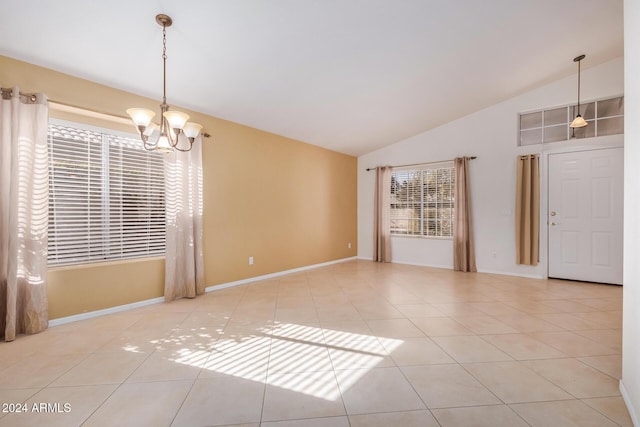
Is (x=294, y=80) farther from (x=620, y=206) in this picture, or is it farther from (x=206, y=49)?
(x=620, y=206)

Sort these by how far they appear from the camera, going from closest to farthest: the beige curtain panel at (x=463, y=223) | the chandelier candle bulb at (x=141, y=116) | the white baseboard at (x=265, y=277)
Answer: the chandelier candle bulb at (x=141, y=116)
the white baseboard at (x=265, y=277)
the beige curtain panel at (x=463, y=223)

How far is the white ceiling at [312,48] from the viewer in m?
2.30

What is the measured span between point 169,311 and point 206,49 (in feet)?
9.44

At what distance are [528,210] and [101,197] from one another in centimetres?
632

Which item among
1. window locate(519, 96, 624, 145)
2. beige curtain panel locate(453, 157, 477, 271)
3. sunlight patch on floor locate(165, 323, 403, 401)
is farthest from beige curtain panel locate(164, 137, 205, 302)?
window locate(519, 96, 624, 145)

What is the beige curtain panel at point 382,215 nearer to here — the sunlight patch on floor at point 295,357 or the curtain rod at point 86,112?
the sunlight patch on floor at point 295,357

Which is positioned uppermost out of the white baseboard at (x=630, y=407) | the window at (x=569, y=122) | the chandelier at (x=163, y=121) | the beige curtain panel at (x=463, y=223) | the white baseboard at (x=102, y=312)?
the window at (x=569, y=122)

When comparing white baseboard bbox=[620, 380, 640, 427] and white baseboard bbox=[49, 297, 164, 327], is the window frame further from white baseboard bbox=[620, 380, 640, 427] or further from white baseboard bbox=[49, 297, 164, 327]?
white baseboard bbox=[49, 297, 164, 327]

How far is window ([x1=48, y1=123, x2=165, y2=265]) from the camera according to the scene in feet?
9.57

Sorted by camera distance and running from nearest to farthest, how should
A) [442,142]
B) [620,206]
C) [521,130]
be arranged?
[620,206] < [521,130] < [442,142]

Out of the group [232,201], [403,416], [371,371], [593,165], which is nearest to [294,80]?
[232,201]

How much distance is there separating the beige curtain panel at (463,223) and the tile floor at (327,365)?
1.80m

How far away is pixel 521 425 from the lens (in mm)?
1469

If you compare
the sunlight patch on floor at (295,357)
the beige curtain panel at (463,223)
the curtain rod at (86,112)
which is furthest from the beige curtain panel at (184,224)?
the beige curtain panel at (463,223)
